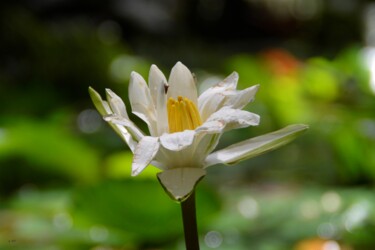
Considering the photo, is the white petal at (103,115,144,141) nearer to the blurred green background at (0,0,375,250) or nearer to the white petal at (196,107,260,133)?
the white petal at (196,107,260,133)

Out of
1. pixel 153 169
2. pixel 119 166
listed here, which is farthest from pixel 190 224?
pixel 119 166

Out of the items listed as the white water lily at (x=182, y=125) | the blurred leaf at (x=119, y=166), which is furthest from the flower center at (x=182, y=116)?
the blurred leaf at (x=119, y=166)

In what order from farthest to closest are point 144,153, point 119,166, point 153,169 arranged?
1. point 119,166
2. point 153,169
3. point 144,153

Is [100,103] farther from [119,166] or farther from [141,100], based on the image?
[119,166]

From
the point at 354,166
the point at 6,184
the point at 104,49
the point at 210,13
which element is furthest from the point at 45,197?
the point at 210,13

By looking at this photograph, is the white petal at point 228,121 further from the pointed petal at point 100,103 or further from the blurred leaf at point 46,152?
the blurred leaf at point 46,152

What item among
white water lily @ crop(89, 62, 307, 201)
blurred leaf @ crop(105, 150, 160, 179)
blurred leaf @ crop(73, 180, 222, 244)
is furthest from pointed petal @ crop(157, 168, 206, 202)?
blurred leaf @ crop(105, 150, 160, 179)

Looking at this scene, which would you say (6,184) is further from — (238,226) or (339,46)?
(339,46)

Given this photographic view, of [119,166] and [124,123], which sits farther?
[119,166]
